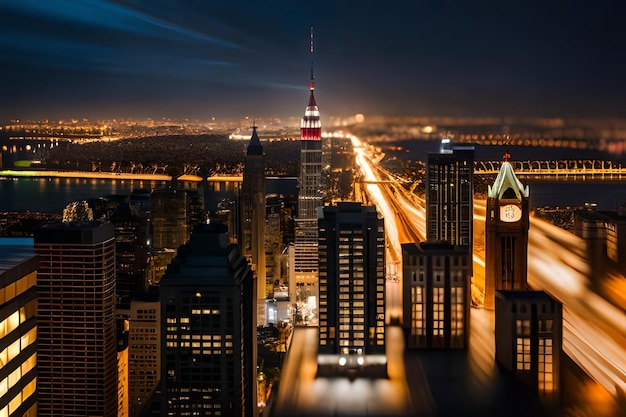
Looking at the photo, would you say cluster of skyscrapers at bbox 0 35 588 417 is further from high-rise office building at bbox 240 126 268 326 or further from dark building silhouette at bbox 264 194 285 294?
dark building silhouette at bbox 264 194 285 294

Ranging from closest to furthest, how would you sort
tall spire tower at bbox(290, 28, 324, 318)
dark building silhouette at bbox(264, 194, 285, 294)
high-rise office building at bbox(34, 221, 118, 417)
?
high-rise office building at bbox(34, 221, 118, 417)
tall spire tower at bbox(290, 28, 324, 318)
dark building silhouette at bbox(264, 194, 285, 294)

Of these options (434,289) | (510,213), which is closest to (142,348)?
(434,289)

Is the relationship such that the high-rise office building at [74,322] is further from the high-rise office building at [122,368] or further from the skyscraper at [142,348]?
the skyscraper at [142,348]

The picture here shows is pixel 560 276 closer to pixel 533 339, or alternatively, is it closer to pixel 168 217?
pixel 533 339

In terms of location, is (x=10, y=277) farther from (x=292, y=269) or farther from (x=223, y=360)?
(x=292, y=269)

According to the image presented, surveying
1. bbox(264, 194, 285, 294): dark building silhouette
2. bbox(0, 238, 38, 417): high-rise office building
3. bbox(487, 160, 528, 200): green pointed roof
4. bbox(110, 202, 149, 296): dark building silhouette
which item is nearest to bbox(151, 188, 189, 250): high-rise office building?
bbox(110, 202, 149, 296): dark building silhouette

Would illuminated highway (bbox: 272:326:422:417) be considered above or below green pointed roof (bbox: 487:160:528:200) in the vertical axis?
below

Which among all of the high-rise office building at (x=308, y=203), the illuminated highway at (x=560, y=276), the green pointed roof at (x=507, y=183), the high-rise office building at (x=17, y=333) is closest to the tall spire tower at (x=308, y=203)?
the high-rise office building at (x=308, y=203)
